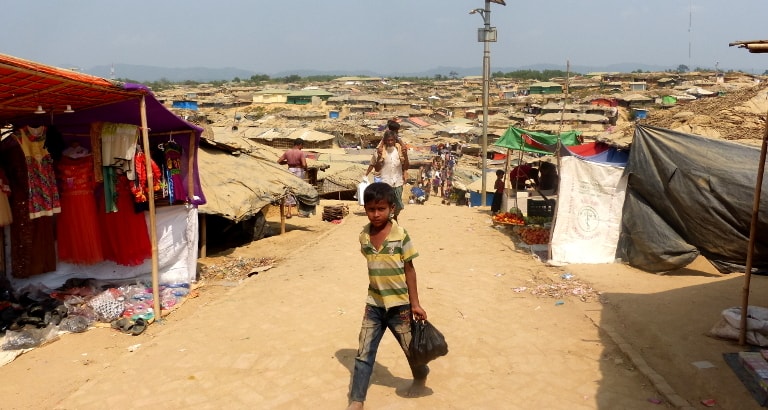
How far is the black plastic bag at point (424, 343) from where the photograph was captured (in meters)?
3.78

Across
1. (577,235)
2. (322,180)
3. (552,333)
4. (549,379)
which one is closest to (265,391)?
(549,379)

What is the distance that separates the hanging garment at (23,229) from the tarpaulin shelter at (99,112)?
0.84ft

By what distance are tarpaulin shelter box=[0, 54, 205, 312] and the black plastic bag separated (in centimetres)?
347

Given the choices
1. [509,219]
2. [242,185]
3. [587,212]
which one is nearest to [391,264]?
[587,212]

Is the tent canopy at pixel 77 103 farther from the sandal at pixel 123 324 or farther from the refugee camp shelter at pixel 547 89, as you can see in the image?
the refugee camp shelter at pixel 547 89

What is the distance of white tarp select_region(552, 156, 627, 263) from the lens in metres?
8.16

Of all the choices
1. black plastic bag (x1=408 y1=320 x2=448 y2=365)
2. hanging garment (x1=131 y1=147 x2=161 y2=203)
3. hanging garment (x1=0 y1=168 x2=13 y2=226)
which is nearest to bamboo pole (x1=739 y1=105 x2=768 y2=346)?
black plastic bag (x1=408 y1=320 x2=448 y2=365)

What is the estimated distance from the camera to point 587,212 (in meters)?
8.23

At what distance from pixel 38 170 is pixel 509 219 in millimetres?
7548

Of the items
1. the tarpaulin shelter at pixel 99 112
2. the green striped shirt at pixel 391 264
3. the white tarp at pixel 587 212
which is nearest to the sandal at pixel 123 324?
the tarpaulin shelter at pixel 99 112

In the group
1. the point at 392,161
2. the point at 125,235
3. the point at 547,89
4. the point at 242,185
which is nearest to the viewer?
the point at 125,235

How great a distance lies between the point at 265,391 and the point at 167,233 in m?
3.53

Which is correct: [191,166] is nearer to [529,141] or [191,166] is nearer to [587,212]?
[587,212]

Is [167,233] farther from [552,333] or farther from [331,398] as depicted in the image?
[552,333]
